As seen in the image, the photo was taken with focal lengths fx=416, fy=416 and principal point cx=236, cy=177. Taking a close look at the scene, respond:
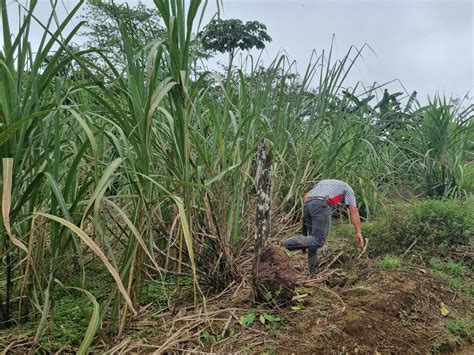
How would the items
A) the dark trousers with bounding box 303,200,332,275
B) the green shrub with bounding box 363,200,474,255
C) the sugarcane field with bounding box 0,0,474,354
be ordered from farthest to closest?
the green shrub with bounding box 363,200,474,255
the dark trousers with bounding box 303,200,332,275
the sugarcane field with bounding box 0,0,474,354

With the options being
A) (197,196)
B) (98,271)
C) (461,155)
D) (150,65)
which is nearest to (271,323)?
(197,196)

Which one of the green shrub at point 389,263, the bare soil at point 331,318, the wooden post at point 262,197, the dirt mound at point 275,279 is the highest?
the wooden post at point 262,197

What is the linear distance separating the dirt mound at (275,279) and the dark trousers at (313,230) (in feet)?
1.97

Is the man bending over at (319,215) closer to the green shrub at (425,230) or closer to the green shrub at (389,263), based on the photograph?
the green shrub at (389,263)

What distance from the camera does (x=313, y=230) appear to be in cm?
275

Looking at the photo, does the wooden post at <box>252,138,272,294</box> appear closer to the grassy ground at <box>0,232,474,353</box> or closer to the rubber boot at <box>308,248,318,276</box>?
the grassy ground at <box>0,232,474,353</box>

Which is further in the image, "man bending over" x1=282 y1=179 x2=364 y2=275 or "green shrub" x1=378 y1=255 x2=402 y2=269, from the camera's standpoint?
"green shrub" x1=378 y1=255 x2=402 y2=269

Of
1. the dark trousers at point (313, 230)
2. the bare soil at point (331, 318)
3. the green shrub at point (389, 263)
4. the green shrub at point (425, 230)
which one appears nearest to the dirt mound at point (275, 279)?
the bare soil at point (331, 318)

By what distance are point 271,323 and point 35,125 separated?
126 centimetres

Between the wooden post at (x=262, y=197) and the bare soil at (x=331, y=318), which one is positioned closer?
the bare soil at (x=331, y=318)

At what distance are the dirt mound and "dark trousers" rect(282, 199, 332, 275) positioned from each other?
599 millimetres

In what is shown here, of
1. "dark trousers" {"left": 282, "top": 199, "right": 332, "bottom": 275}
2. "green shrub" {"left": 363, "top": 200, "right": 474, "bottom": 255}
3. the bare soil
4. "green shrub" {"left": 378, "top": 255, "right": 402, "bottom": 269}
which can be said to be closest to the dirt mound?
the bare soil

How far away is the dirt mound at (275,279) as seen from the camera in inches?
76.5

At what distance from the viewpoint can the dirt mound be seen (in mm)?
1942
